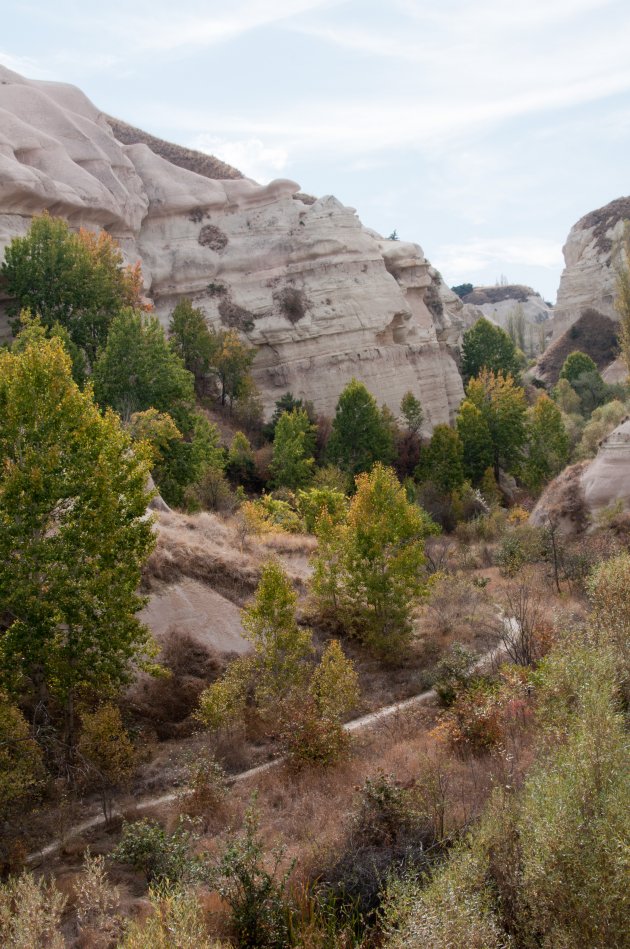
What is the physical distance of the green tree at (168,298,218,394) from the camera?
4581 centimetres

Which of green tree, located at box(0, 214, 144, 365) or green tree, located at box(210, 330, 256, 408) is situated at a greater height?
green tree, located at box(0, 214, 144, 365)

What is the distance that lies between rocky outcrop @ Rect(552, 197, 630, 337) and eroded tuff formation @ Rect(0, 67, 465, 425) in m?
31.0

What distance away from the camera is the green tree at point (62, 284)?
117ft

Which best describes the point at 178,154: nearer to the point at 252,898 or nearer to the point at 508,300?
the point at 252,898

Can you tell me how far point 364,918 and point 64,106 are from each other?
177ft

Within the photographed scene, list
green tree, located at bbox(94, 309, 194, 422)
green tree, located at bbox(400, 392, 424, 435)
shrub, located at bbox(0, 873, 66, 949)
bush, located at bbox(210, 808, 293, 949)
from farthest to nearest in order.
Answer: green tree, located at bbox(400, 392, 424, 435), green tree, located at bbox(94, 309, 194, 422), bush, located at bbox(210, 808, 293, 949), shrub, located at bbox(0, 873, 66, 949)

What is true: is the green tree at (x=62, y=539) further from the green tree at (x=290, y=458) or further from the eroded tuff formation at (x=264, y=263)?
the eroded tuff formation at (x=264, y=263)

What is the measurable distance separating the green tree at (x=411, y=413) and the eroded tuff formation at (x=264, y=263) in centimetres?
131

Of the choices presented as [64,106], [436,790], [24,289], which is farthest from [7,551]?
[64,106]

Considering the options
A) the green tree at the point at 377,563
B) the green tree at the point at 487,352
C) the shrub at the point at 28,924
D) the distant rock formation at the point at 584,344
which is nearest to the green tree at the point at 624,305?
the green tree at the point at 377,563

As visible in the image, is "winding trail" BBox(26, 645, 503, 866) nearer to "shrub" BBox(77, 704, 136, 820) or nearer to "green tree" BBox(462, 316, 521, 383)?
"shrub" BBox(77, 704, 136, 820)

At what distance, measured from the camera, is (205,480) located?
3300 centimetres

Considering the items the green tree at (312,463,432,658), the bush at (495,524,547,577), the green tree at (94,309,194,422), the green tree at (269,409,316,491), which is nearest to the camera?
the green tree at (312,463,432,658)

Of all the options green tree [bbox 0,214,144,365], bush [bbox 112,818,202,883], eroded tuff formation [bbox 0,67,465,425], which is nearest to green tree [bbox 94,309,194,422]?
green tree [bbox 0,214,144,365]
